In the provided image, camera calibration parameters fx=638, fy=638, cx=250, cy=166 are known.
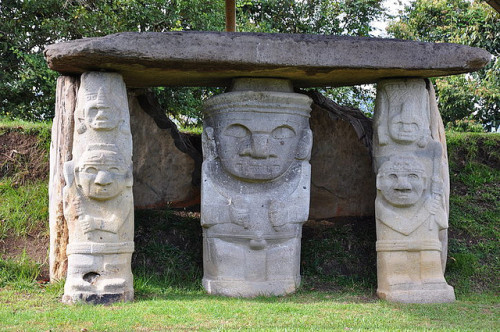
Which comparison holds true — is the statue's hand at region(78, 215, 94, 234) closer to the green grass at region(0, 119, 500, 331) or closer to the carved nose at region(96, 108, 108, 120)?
the green grass at region(0, 119, 500, 331)

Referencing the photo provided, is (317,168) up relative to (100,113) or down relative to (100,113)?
down

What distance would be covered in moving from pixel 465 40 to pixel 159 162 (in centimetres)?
726

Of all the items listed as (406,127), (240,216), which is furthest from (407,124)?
(240,216)

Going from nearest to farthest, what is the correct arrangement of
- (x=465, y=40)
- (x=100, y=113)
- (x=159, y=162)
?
(x=100, y=113), (x=159, y=162), (x=465, y=40)

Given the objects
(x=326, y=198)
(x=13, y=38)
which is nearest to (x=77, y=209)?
(x=326, y=198)

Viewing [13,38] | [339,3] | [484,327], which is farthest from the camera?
[339,3]

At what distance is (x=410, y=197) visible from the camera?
19.7ft

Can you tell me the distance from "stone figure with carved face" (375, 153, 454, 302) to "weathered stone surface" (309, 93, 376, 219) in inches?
57.1

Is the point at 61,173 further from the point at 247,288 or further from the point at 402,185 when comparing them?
the point at 402,185

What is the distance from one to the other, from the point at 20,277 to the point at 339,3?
348 inches

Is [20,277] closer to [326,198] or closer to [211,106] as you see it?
[211,106]

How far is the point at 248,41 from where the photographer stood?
18.4 ft

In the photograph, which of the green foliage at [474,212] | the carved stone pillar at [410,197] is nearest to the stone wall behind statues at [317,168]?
the green foliage at [474,212]

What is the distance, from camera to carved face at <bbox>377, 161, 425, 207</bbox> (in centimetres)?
600
